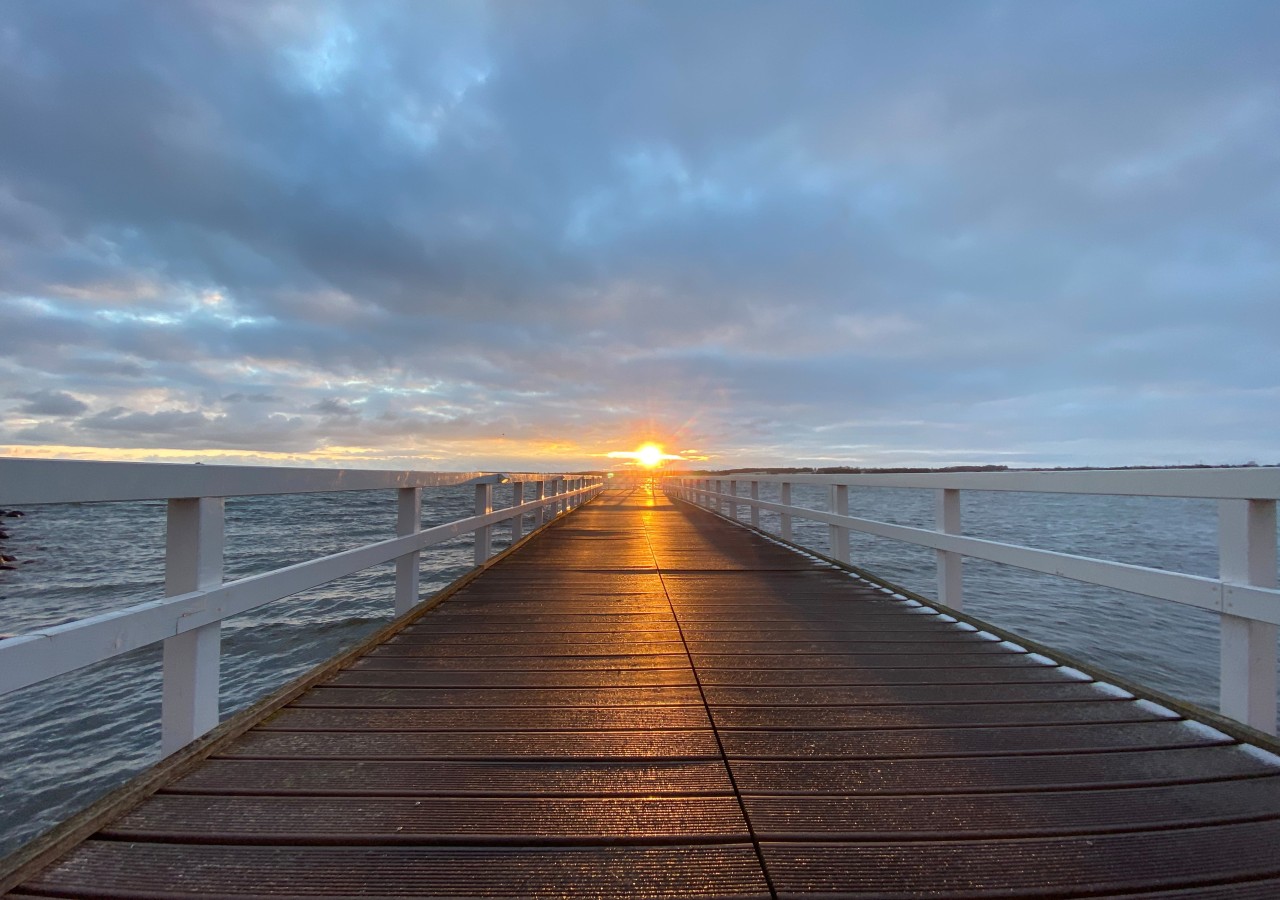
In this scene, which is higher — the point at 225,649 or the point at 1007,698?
the point at 1007,698

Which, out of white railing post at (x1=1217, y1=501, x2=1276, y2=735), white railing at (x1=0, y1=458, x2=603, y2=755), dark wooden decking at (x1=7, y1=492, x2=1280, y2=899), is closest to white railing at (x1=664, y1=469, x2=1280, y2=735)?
white railing post at (x1=1217, y1=501, x2=1276, y2=735)

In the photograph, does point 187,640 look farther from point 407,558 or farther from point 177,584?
point 407,558

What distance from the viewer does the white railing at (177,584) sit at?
4.75 feet

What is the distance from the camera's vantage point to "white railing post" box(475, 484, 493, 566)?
541 centimetres

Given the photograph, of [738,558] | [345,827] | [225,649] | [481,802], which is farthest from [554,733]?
[225,649]

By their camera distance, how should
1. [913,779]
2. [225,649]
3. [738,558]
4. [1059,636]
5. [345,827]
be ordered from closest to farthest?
1. [345,827]
2. [913,779]
3. [225,649]
4. [738,558]
5. [1059,636]

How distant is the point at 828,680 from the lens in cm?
272

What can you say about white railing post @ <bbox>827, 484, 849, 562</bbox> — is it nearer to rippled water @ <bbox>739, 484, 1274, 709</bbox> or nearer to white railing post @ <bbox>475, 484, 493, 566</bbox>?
rippled water @ <bbox>739, 484, 1274, 709</bbox>

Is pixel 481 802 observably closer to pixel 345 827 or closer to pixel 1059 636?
pixel 345 827

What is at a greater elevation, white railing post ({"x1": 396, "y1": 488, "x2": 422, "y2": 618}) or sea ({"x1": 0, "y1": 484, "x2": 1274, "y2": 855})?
white railing post ({"x1": 396, "y1": 488, "x2": 422, "y2": 618})

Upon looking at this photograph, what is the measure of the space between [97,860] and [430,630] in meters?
2.02

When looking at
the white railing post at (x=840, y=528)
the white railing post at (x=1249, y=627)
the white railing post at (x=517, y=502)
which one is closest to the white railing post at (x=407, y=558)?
the white railing post at (x=517, y=502)

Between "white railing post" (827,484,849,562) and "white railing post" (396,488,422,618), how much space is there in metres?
3.56

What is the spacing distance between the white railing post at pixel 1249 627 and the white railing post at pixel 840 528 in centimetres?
321
